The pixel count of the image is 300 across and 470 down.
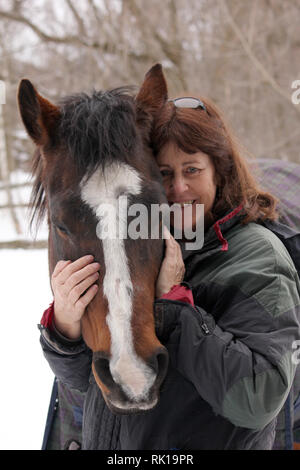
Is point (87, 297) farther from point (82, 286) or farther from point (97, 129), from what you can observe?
point (97, 129)

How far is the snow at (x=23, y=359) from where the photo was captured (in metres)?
2.88

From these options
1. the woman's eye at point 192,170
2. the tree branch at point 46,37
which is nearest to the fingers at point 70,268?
the woman's eye at point 192,170

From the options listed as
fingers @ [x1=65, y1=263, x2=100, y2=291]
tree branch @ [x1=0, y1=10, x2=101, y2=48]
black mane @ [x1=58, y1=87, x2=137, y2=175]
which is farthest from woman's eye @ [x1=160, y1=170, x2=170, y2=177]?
tree branch @ [x1=0, y1=10, x2=101, y2=48]

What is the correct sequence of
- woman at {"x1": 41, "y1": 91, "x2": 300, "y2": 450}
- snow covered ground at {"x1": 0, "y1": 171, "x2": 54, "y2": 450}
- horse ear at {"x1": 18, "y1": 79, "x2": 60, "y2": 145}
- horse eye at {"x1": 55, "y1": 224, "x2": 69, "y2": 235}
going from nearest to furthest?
woman at {"x1": 41, "y1": 91, "x2": 300, "y2": 450}
horse eye at {"x1": 55, "y1": 224, "x2": 69, "y2": 235}
horse ear at {"x1": 18, "y1": 79, "x2": 60, "y2": 145}
snow covered ground at {"x1": 0, "y1": 171, "x2": 54, "y2": 450}

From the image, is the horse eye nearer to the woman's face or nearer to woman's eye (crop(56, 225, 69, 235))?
woman's eye (crop(56, 225, 69, 235))

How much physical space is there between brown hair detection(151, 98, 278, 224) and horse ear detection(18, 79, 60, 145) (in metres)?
0.40

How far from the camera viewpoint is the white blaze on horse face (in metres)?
1.09

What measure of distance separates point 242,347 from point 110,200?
61 cm

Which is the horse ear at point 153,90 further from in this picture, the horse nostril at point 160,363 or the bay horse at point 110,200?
the horse nostril at point 160,363

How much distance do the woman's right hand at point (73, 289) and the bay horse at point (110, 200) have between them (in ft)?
0.09

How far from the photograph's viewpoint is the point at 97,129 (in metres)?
1.38

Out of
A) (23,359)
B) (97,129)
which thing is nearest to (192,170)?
(97,129)

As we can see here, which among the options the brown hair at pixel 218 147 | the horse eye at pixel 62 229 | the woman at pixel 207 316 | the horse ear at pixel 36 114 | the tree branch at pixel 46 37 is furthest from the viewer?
the tree branch at pixel 46 37
